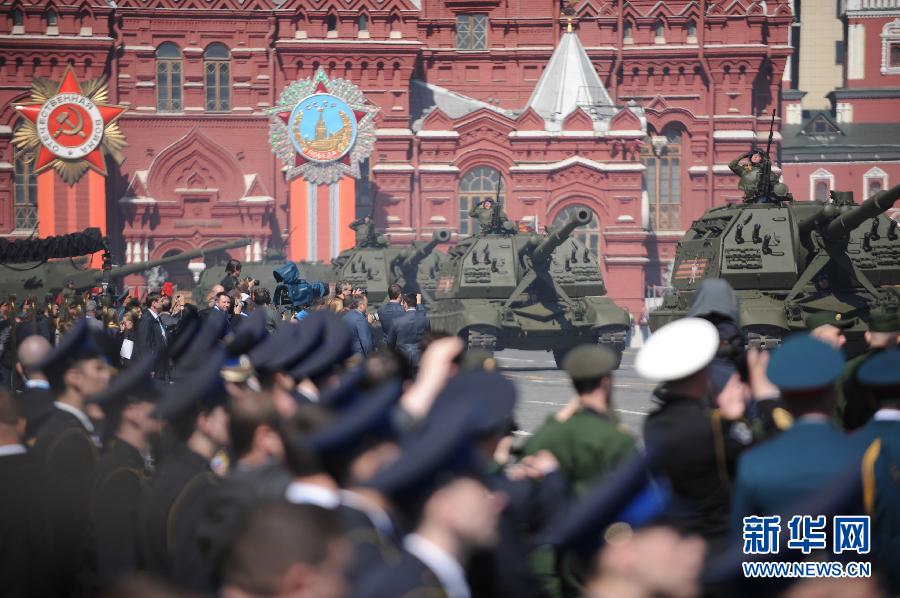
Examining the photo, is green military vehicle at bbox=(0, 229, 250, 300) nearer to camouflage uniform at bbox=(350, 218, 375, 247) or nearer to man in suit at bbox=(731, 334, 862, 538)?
camouflage uniform at bbox=(350, 218, 375, 247)

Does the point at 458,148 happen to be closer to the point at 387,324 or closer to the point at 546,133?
the point at 546,133

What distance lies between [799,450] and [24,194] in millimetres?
46114

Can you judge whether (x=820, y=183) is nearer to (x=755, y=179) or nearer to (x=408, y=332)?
(x=755, y=179)

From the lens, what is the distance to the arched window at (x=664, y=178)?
165ft

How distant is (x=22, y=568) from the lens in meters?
5.61

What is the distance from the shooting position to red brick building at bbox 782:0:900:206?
63.0m

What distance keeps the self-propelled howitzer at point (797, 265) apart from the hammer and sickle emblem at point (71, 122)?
26618mm

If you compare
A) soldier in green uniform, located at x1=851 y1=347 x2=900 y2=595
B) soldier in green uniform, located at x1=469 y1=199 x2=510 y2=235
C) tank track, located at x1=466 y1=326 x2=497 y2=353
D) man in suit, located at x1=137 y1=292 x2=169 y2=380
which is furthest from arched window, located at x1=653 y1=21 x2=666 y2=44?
soldier in green uniform, located at x1=851 y1=347 x2=900 y2=595

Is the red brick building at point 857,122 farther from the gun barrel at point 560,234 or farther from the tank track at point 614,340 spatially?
the gun barrel at point 560,234

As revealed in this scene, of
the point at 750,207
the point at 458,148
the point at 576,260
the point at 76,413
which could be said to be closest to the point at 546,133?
the point at 458,148

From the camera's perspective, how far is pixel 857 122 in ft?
222

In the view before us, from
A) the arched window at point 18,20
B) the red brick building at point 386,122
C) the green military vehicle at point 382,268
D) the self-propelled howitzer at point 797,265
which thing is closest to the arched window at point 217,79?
the red brick building at point 386,122

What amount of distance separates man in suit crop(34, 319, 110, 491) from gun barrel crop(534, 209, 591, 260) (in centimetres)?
1525

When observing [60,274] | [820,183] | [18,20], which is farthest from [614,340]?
[820,183]
